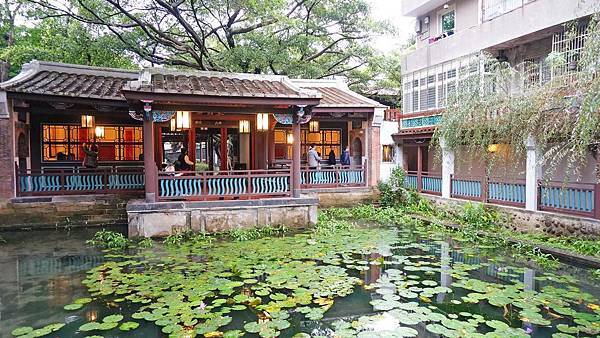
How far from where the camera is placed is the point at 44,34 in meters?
17.0

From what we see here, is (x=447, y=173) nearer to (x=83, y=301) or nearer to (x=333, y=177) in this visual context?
(x=333, y=177)

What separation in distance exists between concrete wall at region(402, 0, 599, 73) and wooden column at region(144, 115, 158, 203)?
9.24 meters

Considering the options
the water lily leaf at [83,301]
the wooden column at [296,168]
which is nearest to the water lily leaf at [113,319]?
the water lily leaf at [83,301]

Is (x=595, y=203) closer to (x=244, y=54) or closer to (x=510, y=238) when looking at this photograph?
(x=510, y=238)

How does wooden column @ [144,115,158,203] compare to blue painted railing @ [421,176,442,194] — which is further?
blue painted railing @ [421,176,442,194]

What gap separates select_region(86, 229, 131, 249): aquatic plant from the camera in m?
8.95

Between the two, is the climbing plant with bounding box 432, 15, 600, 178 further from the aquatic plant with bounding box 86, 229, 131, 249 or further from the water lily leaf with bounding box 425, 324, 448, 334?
the aquatic plant with bounding box 86, 229, 131, 249

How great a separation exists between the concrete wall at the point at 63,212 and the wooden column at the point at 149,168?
251 centimetres

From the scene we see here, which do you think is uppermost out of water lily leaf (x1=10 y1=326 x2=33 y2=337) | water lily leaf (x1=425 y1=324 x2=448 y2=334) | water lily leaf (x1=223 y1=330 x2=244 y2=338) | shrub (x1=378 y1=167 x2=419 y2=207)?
shrub (x1=378 y1=167 x2=419 y2=207)

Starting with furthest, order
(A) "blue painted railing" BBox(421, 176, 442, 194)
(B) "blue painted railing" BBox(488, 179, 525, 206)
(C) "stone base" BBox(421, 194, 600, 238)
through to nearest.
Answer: (A) "blue painted railing" BBox(421, 176, 442, 194) < (B) "blue painted railing" BBox(488, 179, 525, 206) < (C) "stone base" BBox(421, 194, 600, 238)

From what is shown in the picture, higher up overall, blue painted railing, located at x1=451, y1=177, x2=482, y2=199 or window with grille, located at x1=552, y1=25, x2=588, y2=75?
window with grille, located at x1=552, y1=25, x2=588, y2=75

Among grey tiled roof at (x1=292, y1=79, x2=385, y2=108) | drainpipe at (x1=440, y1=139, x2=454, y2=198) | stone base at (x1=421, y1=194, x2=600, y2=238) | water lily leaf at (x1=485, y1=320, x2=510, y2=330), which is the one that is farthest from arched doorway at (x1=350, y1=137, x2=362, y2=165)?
water lily leaf at (x1=485, y1=320, x2=510, y2=330)

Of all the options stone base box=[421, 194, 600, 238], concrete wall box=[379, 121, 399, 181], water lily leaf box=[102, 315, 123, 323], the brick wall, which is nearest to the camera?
water lily leaf box=[102, 315, 123, 323]

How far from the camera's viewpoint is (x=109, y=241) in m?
9.17
